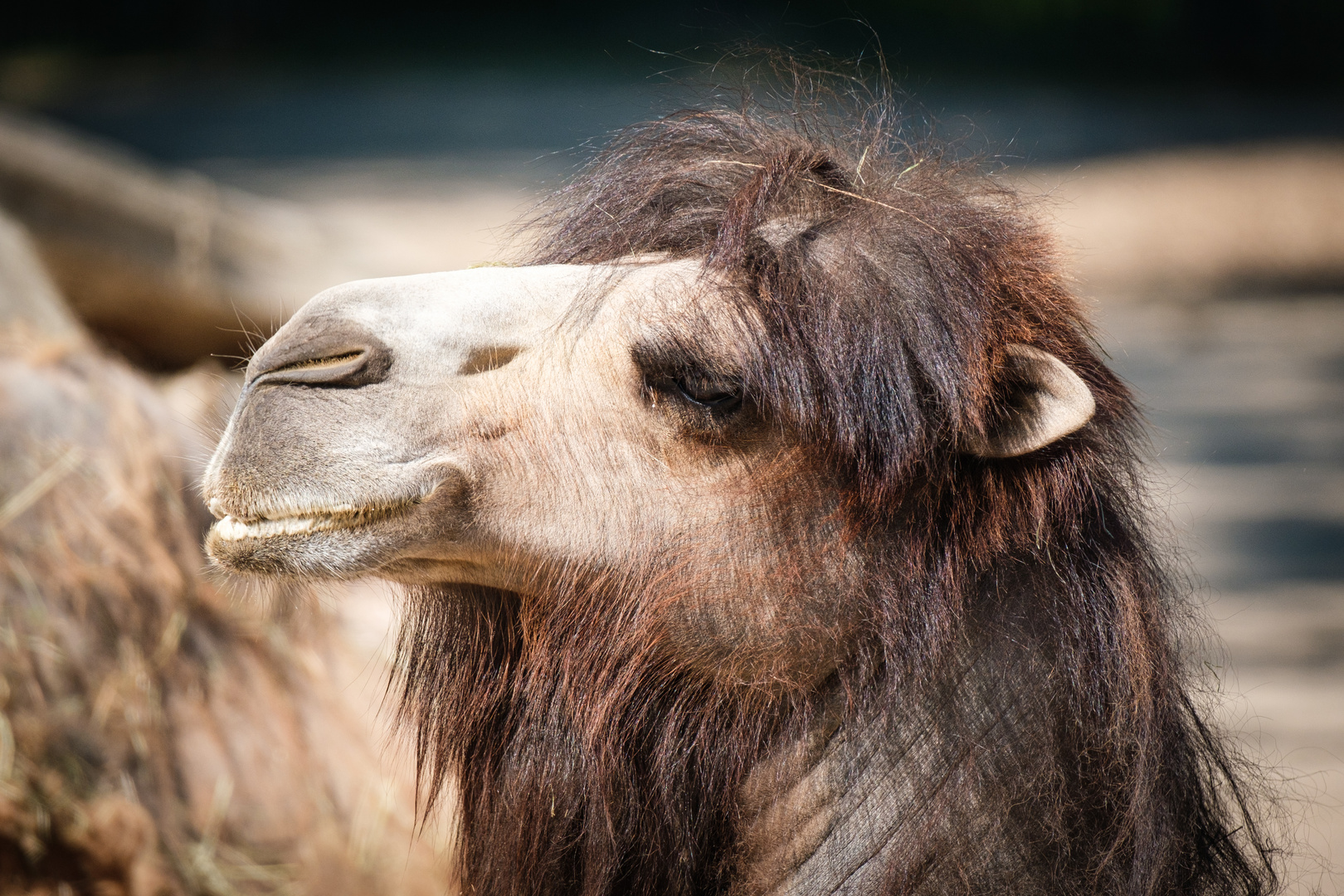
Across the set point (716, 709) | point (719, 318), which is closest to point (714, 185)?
point (719, 318)

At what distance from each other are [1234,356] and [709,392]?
8289 millimetres

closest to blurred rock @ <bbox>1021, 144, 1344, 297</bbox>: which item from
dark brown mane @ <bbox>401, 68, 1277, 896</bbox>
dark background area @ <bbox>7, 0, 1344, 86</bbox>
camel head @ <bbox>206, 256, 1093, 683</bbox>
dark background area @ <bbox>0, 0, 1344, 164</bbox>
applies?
dark background area @ <bbox>0, 0, 1344, 164</bbox>

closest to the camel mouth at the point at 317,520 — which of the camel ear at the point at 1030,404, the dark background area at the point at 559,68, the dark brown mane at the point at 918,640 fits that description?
the dark brown mane at the point at 918,640

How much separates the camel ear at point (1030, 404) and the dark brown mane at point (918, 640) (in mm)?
38

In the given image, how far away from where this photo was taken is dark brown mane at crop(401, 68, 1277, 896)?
1811 millimetres

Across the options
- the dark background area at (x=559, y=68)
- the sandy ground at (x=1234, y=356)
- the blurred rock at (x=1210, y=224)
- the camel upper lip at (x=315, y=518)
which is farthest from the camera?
the dark background area at (x=559, y=68)

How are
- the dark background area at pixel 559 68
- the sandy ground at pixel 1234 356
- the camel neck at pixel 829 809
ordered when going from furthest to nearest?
the dark background area at pixel 559 68, the sandy ground at pixel 1234 356, the camel neck at pixel 829 809

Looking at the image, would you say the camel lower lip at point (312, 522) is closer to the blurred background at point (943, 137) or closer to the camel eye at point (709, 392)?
the camel eye at point (709, 392)

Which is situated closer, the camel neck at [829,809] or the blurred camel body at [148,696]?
the camel neck at [829,809]

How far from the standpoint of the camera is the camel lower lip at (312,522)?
5.70 ft

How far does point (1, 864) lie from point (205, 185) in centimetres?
398

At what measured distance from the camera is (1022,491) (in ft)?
6.06

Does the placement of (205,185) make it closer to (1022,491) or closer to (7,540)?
(7,540)

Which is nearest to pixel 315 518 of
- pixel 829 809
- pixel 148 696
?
pixel 829 809
